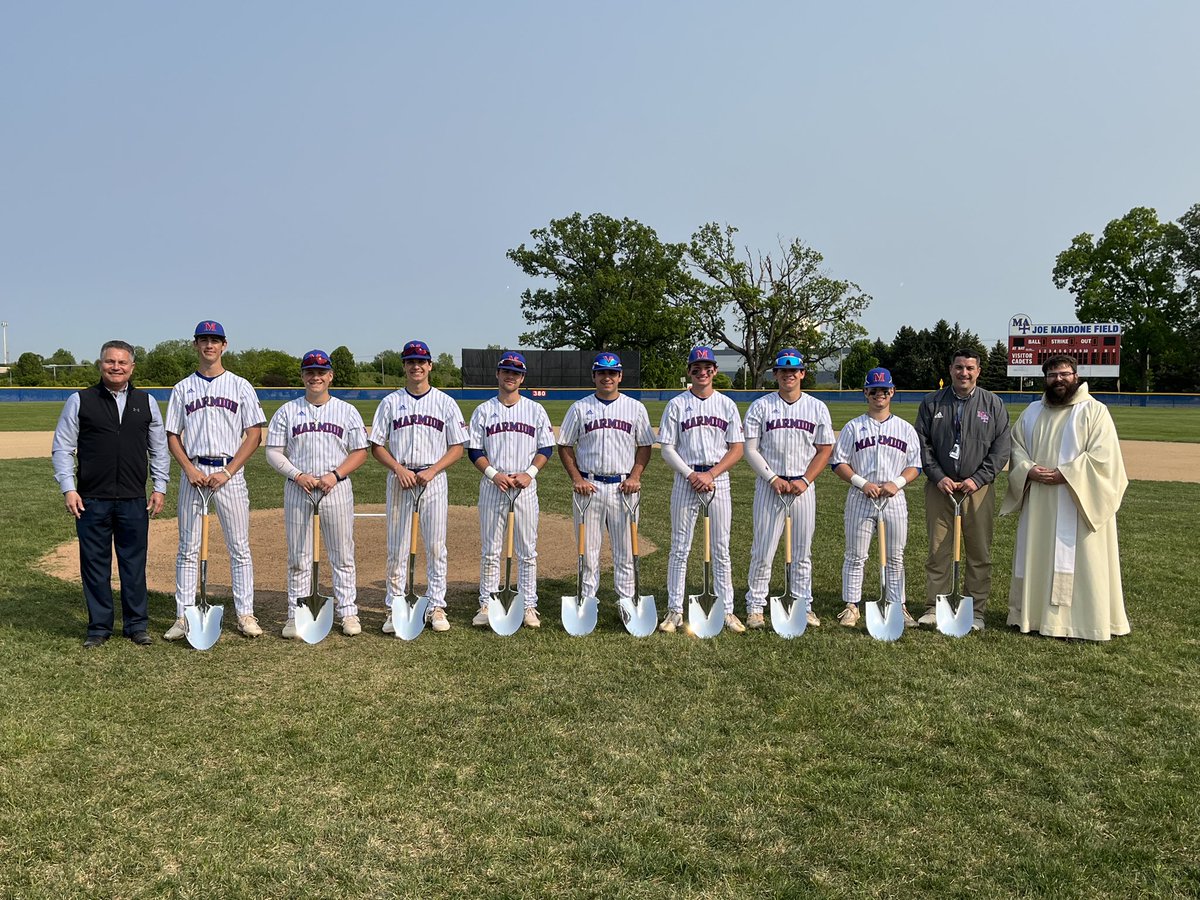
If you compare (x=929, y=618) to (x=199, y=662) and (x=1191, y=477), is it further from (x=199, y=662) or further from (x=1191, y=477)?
(x=1191, y=477)

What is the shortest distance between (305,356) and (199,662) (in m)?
2.06

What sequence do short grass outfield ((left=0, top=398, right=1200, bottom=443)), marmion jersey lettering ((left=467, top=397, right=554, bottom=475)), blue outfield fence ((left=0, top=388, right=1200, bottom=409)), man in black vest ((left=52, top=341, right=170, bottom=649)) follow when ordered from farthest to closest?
blue outfield fence ((left=0, top=388, right=1200, bottom=409)) < short grass outfield ((left=0, top=398, right=1200, bottom=443)) < marmion jersey lettering ((left=467, top=397, right=554, bottom=475)) < man in black vest ((left=52, top=341, right=170, bottom=649))

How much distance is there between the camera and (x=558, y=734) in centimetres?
412

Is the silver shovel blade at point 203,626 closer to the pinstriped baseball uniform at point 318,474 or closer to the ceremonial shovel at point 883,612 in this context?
the pinstriped baseball uniform at point 318,474

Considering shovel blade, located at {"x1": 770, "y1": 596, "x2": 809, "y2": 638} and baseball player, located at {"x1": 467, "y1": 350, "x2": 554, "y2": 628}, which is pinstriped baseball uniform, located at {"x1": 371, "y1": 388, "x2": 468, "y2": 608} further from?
shovel blade, located at {"x1": 770, "y1": 596, "x2": 809, "y2": 638}

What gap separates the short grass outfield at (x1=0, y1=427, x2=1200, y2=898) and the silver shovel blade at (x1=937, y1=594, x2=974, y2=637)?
0.08 meters

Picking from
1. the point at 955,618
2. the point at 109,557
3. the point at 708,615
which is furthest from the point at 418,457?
the point at 955,618

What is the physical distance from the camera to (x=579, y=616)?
5844 millimetres

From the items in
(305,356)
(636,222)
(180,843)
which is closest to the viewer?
(180,843)

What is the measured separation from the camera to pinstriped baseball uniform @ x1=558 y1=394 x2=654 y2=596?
5.89 meters

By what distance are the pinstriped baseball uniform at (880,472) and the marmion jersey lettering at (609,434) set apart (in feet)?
4.83

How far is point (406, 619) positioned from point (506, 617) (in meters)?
0.69

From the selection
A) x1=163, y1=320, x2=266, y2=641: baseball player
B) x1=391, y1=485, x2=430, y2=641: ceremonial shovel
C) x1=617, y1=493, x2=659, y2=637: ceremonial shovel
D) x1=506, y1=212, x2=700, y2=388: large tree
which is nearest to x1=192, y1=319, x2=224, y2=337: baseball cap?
x1=163, y1=320, x2=266, y2=641: baseball player

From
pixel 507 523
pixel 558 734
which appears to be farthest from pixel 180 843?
pixel 507 523
